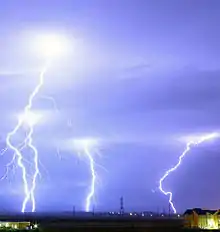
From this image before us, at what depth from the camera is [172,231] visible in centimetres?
6025

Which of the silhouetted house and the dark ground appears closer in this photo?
the dark ground

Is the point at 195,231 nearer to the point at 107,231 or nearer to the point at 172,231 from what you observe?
the point at 172,231

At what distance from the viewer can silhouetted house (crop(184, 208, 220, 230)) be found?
6881cm

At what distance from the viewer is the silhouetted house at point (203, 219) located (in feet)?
226

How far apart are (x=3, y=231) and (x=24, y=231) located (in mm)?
2011

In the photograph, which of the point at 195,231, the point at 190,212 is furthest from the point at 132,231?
the point at 190,212

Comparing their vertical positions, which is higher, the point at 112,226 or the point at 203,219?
the point at 203,219

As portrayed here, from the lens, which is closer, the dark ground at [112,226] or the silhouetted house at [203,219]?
the dark ground at [112,226]

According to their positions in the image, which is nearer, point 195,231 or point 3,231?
point 3,231

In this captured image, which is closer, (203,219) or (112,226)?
(203,219)

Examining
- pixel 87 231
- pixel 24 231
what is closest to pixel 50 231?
pixel 87 231

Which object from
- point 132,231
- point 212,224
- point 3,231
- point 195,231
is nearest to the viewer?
point 3,231

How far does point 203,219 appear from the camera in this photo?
69500 mm

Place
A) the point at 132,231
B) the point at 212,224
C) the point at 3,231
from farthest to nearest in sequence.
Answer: the point at 212,224 < the point at 132,231 < the point at 3,231
